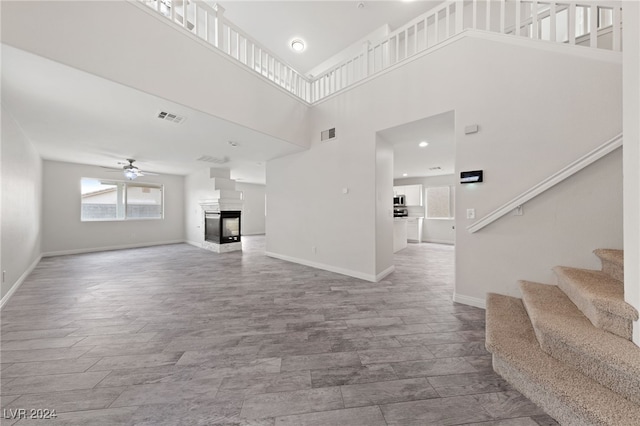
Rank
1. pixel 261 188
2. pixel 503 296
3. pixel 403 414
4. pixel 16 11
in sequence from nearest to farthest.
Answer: pixel 403 414, pixel 16 11, pixel 503 296, pixel 261 188

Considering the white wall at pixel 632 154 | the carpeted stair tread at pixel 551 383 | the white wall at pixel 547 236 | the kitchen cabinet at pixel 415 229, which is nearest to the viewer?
the carpeted stair tread at pixel 551 383

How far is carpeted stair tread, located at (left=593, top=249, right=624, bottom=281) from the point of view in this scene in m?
1.70

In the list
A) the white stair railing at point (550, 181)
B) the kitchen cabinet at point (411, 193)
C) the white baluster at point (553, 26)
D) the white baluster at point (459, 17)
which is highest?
the white baluster at point (459, 17)

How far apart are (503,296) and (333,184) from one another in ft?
9.73

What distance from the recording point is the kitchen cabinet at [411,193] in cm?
846

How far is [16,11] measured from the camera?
1767mm

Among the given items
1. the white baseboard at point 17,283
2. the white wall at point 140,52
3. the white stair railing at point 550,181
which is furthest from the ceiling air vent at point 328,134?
the white baseboard at point 17,283

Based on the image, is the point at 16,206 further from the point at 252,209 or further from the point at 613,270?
the point at 613,270

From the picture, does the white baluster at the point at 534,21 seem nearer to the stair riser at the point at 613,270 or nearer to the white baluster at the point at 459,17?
the white baluster at the point at 459,17

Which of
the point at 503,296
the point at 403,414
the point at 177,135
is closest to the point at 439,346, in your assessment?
the point at 403,414

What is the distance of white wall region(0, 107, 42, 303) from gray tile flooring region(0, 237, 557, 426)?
18.7 inches

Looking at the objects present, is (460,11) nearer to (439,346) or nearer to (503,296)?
(503,296)

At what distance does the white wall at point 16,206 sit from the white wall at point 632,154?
6020 millimetres

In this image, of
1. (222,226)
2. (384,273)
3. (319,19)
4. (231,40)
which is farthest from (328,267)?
(319,19)
